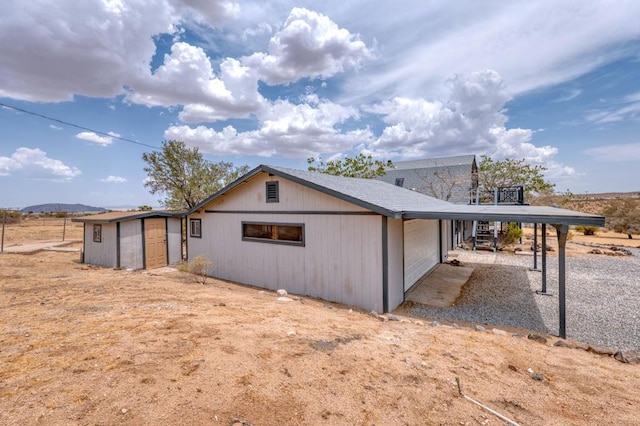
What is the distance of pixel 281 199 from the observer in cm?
883

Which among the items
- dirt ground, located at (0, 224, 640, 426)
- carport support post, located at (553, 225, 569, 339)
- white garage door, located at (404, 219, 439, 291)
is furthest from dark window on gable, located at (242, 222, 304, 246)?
carport support post, located at (553, 225, 569, 339)

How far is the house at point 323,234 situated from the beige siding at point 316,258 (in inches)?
1.0

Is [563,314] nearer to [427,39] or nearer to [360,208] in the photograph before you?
[360,208]

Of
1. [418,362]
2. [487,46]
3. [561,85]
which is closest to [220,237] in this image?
[418,362]

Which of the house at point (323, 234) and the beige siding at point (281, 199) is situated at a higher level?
the beige siding at point (281, 199)

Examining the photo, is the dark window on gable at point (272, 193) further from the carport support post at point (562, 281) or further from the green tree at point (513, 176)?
the green tree at point (513, 176)

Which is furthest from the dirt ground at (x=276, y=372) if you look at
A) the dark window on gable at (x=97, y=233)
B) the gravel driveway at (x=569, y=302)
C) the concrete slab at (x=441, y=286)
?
the dark window on gable at (x=97, y=233)

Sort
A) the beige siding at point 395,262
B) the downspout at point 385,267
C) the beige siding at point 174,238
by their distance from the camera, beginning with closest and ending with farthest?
1. the downspout at point 385,267
2. the beige siding at point 395,262
3. the beige siding at point 174,238

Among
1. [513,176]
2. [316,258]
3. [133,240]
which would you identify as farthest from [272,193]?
[513,176]

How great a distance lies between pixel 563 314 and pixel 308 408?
5434mm

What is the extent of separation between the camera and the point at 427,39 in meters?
10.2

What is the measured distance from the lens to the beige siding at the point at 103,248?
469 inches

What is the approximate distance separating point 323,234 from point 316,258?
0.73m

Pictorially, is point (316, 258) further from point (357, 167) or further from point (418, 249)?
point (357, 167)
